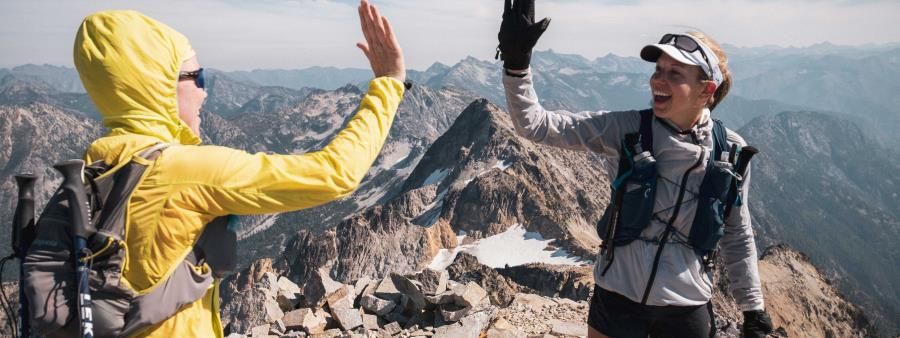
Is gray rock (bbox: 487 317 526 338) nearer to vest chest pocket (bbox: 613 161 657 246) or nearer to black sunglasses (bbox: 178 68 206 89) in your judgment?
vest chest pocket (bbox: 613 161 657 246)

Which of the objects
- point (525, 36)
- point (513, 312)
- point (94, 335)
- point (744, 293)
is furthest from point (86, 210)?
point (513, 312)

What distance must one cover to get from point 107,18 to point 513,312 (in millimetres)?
12699

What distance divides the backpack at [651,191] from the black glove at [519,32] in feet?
4.05

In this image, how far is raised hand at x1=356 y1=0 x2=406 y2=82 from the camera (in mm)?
3512

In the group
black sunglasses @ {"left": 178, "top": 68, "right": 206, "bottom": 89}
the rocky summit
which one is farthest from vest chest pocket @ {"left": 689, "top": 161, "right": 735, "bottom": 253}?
the rocky summit

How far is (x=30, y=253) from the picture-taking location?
288 cm

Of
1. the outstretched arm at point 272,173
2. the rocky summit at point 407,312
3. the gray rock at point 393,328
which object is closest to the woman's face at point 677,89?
the outstretched arm at point 272,173

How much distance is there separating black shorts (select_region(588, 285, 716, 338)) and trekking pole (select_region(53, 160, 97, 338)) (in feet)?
13.2

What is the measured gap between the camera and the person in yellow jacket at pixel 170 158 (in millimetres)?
2934

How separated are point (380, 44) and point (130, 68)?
4.68 feet

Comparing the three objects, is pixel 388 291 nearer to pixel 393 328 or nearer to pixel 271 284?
pixel 393 328

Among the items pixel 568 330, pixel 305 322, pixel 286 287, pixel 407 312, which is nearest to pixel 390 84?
pixel 568 330

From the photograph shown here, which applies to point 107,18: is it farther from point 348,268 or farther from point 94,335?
point 348,268

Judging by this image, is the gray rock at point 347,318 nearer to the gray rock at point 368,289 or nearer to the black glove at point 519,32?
the gray rock at point 368,289
